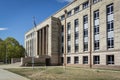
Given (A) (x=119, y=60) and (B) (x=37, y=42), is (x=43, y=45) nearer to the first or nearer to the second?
(B) (x=37, y=42)

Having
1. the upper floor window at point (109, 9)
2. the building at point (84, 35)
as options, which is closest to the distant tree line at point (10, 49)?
the building at point (84, 35)

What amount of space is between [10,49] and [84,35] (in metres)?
58.5

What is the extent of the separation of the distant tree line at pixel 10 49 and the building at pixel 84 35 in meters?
29.0

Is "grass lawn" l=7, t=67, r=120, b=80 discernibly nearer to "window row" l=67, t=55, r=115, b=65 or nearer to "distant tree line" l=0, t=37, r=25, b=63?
"window row" l=67, t=55, r=115, b=65

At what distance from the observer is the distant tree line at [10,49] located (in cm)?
11144

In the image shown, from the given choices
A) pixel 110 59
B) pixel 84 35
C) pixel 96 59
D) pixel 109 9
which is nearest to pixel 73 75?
pixel 110 59

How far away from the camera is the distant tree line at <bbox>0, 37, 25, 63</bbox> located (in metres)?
111

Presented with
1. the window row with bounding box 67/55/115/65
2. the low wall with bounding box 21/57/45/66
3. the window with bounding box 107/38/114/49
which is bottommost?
the low wall with bounding box 21/57/45/66

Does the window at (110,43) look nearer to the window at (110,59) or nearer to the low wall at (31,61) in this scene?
the window at (110,59)

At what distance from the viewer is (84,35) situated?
59.0m

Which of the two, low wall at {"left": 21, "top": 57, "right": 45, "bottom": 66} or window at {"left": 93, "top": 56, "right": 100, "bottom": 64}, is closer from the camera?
window at {"left": 93, "top": 56, "right": 100, "bottom": 64}

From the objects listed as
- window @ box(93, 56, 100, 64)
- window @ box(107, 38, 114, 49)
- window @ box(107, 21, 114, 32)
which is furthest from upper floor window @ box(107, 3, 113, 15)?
window @ box(93, 56, 100, 64)

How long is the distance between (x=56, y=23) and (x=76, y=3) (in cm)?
1160

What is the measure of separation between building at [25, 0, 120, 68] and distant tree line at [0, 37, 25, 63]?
2895 cm
